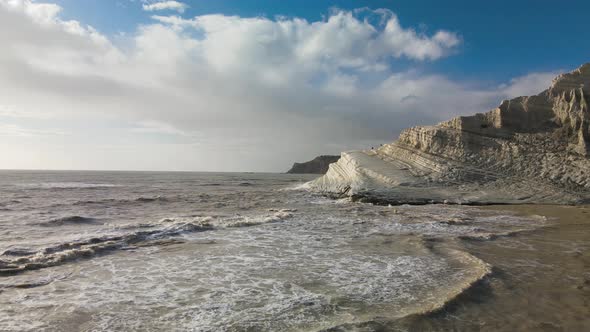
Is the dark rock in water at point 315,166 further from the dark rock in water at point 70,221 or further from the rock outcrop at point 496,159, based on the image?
the dark rock in water at point 70,221

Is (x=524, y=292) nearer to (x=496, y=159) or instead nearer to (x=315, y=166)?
(x=496, y=159)

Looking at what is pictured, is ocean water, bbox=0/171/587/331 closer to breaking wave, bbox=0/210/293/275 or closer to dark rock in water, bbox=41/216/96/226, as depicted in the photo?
breaking wave, bbox=0/210/293/275

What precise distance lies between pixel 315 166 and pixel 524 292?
165m

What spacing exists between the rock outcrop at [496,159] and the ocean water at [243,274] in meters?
7.52

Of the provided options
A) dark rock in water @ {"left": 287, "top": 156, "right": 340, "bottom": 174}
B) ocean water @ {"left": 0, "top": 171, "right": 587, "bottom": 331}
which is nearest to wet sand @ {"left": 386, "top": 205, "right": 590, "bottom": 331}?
ocean water @ {"left": 0, "top": 171, "right": 587, "bottom": 331}

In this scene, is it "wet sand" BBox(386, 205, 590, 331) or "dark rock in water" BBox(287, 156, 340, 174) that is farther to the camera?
"dark rock in water" BBox(287, 156, 340, 174)

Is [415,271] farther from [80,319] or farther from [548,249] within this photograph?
[80,319]

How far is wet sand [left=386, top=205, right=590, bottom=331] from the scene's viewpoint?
464 cm

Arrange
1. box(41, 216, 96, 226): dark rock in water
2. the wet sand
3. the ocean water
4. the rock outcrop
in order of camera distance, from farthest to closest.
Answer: the rock outcrop, box(41, 216, 96, 226): dark rock in water, the ocean water, the wet sand

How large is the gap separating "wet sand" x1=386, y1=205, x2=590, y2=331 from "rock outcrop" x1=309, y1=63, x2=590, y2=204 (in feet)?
35.4

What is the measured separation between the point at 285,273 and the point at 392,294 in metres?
2.13

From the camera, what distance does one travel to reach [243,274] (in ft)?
23.1

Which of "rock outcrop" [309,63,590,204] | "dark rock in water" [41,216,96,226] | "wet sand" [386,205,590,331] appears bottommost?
"dark rock in water" [41,216,96,226]

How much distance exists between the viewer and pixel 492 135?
81.4 feet
